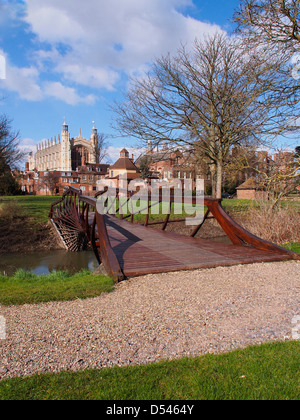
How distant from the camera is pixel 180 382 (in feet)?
7.72

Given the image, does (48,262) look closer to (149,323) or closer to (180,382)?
(149,323)

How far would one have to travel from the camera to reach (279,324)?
3.39 meters

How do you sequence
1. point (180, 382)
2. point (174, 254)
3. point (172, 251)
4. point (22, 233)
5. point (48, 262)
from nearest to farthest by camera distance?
point (180, 382)
point (174, 254)
point (172, 251)
point (48, 262)
point (22, 233)

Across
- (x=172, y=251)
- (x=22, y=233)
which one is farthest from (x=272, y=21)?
(x=22, y=233)

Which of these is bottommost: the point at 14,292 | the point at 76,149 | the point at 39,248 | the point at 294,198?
the point at 39,248

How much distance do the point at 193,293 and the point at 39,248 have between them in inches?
515

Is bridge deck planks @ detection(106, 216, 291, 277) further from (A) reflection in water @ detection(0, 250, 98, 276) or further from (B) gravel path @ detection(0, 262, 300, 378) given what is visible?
(A) reflection in water @ detection(0, 250, 98, 276)

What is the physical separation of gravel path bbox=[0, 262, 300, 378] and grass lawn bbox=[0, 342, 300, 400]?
6.3 inches

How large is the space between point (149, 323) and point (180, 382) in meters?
1.06

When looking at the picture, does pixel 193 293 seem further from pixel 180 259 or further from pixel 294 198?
pixel 294 198

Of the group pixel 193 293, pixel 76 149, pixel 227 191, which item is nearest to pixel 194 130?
pixel 193 293

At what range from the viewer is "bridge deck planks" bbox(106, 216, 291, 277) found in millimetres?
5488

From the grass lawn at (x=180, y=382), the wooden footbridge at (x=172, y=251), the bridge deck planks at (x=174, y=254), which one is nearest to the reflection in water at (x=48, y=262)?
the wooden footbridge at (x=172, y=251)
